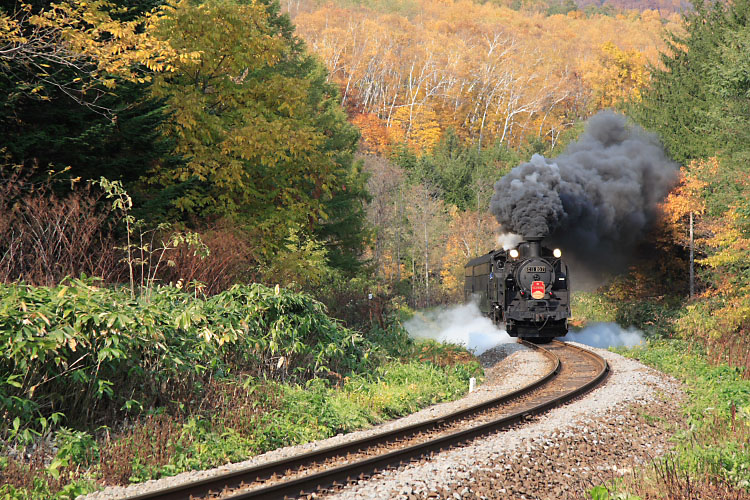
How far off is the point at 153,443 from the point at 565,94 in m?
81.1

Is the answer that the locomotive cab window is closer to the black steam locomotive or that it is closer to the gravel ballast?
the black steam locomotive

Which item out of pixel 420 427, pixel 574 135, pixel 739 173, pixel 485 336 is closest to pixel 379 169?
pixel 574 135

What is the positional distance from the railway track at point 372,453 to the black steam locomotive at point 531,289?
6.88 metres

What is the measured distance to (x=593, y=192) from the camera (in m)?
25.1

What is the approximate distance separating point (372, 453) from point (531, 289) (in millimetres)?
12894

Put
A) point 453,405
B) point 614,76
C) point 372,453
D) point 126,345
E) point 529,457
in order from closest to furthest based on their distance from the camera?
point 529,457, point 372,453, point 126,345, point 453,405, point 614,76

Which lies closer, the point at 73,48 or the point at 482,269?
the point at 73,48

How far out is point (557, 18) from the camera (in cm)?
12900

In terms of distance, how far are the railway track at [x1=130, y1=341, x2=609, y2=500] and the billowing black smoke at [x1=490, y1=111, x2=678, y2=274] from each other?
8.83 m

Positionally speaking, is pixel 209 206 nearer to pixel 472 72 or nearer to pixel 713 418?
pixel 713 418

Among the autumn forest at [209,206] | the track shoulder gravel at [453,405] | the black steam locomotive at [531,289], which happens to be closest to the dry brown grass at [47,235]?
the autumn forest at [209,206]

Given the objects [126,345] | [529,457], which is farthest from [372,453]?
[126,345]

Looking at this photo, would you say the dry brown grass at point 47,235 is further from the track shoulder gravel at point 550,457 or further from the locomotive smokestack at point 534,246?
the locomotive smokestack at point 534,246

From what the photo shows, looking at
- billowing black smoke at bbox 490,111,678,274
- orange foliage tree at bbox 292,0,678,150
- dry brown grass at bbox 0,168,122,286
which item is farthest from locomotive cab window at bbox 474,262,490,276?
orange foliage tree at bbox 292,0,678,150
